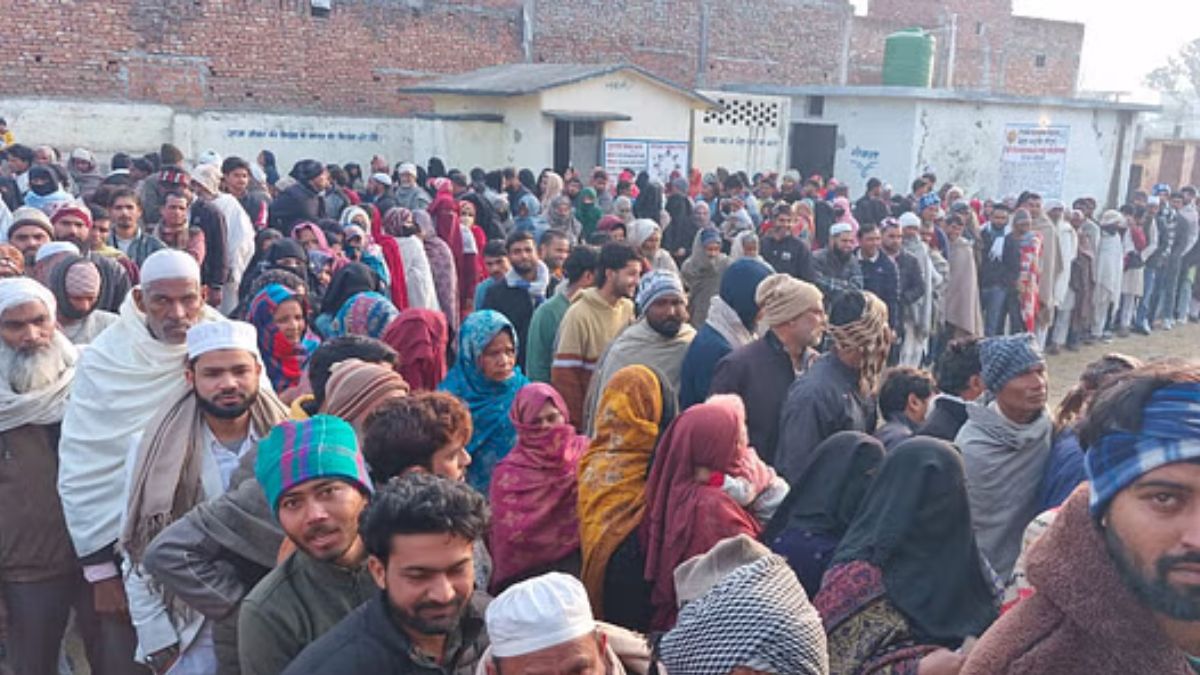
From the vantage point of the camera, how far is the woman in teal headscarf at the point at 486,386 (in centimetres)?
415

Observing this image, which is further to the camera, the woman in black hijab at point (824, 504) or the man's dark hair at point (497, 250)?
the man's dark hair at point (497, 250)

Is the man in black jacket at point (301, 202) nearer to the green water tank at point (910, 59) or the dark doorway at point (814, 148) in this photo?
the dark doorway at point (814, 148)

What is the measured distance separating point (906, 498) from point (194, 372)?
86.1 inches

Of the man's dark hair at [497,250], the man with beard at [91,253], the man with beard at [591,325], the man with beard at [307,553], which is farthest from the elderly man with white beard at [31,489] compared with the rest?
the man's dark hair at [497,250]

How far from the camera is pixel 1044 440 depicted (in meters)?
3.56

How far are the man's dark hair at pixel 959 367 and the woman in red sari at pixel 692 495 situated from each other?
1303 millimetres

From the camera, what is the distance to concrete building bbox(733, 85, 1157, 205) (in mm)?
17812

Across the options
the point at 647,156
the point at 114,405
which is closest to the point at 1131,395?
the point at 114,405

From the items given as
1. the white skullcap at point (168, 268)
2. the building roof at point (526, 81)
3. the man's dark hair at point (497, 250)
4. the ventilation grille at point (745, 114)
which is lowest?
the man's dark hair at point (497, 250)

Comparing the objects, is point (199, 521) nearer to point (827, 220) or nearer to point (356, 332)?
point (356, 332)

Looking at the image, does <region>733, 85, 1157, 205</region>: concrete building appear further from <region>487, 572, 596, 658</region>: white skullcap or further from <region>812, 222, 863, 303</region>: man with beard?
<region>487, 572, 596, 658</region>: white skullcap

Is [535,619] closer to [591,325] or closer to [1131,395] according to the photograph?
[1131,395]

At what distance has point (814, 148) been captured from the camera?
1919 centimetres

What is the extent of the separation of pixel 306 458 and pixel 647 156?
1472 centimetres
